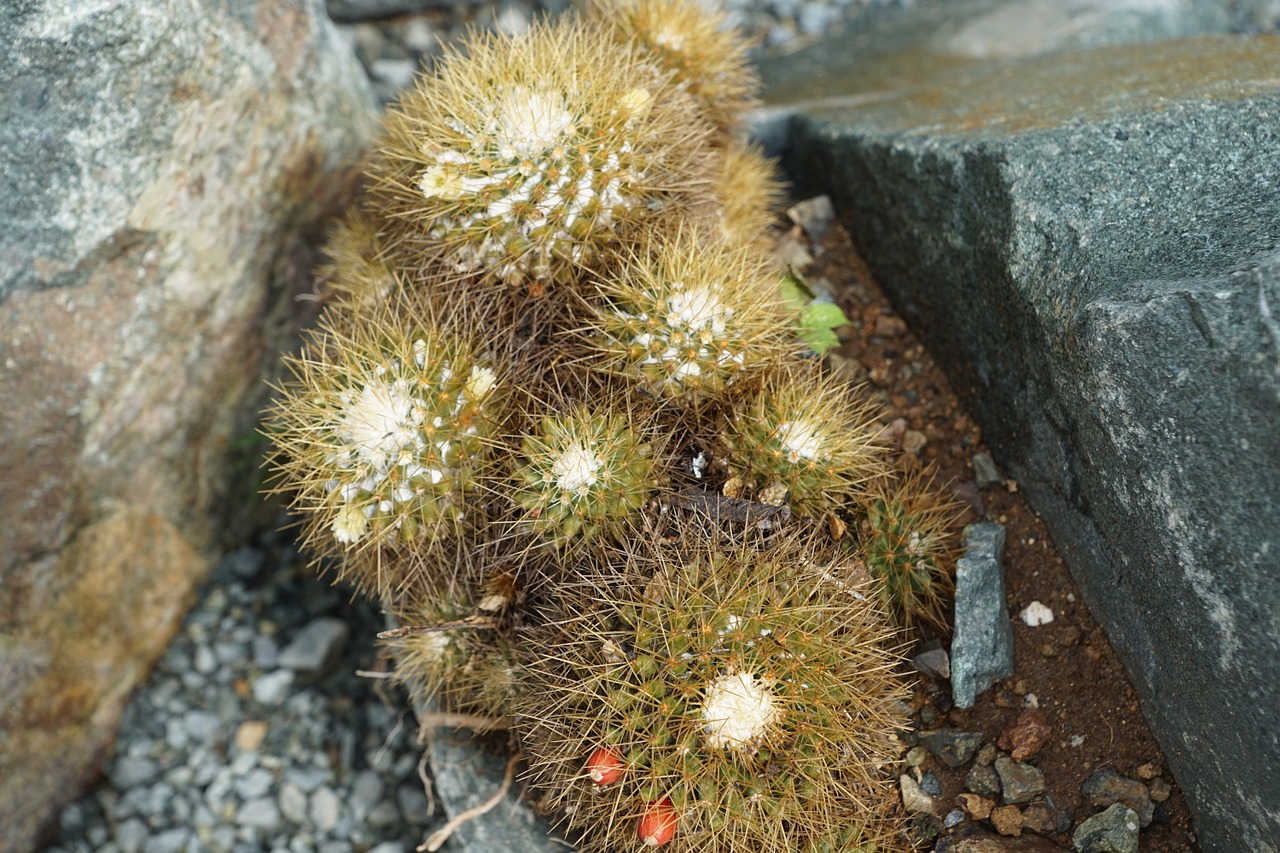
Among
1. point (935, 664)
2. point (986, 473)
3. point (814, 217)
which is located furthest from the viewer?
point (814, 217)

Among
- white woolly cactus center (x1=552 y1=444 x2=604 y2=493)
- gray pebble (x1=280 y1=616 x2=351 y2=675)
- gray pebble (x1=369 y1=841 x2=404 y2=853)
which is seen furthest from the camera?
gray pebble (x1=280 y1=616 x2=351 y2=675)

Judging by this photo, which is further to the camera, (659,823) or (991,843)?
(991,843)

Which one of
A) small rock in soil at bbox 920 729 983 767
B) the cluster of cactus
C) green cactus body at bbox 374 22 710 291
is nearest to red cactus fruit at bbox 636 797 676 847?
the cluster of cactus

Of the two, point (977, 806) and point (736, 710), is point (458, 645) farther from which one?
point (977, 806)

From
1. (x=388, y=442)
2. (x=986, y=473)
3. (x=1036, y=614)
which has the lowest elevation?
(x=1036, y=614)

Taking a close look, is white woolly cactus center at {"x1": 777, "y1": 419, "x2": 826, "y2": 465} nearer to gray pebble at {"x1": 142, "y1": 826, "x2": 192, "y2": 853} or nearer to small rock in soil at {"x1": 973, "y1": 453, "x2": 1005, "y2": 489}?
small rock in soil at {"x1": 973, "y1": 453, "x2": 1005, "y2": 489}

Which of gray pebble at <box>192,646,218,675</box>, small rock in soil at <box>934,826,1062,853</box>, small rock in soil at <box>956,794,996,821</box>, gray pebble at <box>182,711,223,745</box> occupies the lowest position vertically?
gray pebble at <box>182,711,223,745</box>

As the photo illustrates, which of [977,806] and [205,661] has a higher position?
[977,806]

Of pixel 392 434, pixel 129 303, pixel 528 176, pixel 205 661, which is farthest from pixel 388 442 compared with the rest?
pixel 205 661
